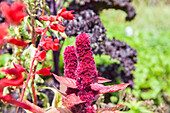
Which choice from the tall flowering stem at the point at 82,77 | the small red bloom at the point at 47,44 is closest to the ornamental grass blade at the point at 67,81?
the tall flowering stem at the point at 82,77

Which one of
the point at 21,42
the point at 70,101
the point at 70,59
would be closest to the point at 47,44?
the point at 70,59

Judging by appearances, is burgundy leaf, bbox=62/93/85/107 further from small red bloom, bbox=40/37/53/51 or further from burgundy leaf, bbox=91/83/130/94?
small red bloom, bbox=40/37/53/51

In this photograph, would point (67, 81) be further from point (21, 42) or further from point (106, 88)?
point (21, 42)

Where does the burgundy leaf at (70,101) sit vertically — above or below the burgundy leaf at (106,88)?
below

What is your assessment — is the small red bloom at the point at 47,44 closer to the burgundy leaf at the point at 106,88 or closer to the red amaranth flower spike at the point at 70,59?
the red amaranth flower spike at the point at 70,59

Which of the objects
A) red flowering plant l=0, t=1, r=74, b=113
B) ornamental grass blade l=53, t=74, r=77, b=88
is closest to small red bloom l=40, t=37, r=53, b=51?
red flowering plant l=0, t=1, r=74, b=113

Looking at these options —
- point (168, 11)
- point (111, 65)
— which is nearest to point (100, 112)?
point (111, 65)

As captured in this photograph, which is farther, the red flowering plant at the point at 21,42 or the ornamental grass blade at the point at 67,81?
the ornamental grass blade at the point at 67,81

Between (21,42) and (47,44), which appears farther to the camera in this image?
(47,44)

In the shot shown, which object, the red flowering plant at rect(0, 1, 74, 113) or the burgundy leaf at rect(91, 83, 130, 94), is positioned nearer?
the red flowering plant at rect(0, 1, 74, 113)

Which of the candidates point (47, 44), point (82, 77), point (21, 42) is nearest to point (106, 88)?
point (82, 77)

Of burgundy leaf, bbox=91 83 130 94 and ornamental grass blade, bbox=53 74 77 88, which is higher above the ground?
ornamental grass blade, bbox=53 74 77 88

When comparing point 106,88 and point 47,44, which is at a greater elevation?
point 47,44

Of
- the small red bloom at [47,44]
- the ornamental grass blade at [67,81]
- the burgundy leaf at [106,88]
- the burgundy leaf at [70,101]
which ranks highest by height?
the small red bloom at [47,44]
